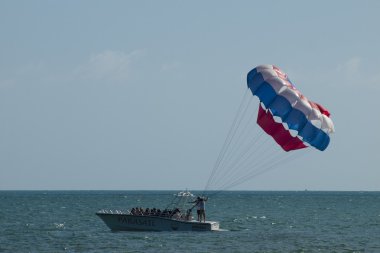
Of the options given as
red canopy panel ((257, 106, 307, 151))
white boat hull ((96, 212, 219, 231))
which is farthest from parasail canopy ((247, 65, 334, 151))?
white boat hull ((96, 212, 219, 231))

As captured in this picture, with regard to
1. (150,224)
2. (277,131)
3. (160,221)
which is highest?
(277,131)

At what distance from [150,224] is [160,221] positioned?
687 millimetres

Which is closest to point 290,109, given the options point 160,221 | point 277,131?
point 277,131

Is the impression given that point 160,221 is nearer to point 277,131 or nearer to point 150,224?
point 150,224

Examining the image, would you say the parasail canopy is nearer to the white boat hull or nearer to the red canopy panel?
the red canopy panel

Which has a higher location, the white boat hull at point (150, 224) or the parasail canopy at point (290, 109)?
the parasail canopy at point (290, 109)

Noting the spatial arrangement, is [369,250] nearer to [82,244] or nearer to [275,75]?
[275,75]

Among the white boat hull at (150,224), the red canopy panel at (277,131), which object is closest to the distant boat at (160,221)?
the white boat hull at (150,224)

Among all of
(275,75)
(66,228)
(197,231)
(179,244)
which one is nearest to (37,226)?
(66,228)

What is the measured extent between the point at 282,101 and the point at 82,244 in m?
11.6

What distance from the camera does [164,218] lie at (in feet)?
146

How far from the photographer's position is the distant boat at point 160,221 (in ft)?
145

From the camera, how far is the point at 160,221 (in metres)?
44.6

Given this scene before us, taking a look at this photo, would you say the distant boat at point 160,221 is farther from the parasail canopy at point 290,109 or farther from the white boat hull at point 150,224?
the parasail canopy at point 290,109
